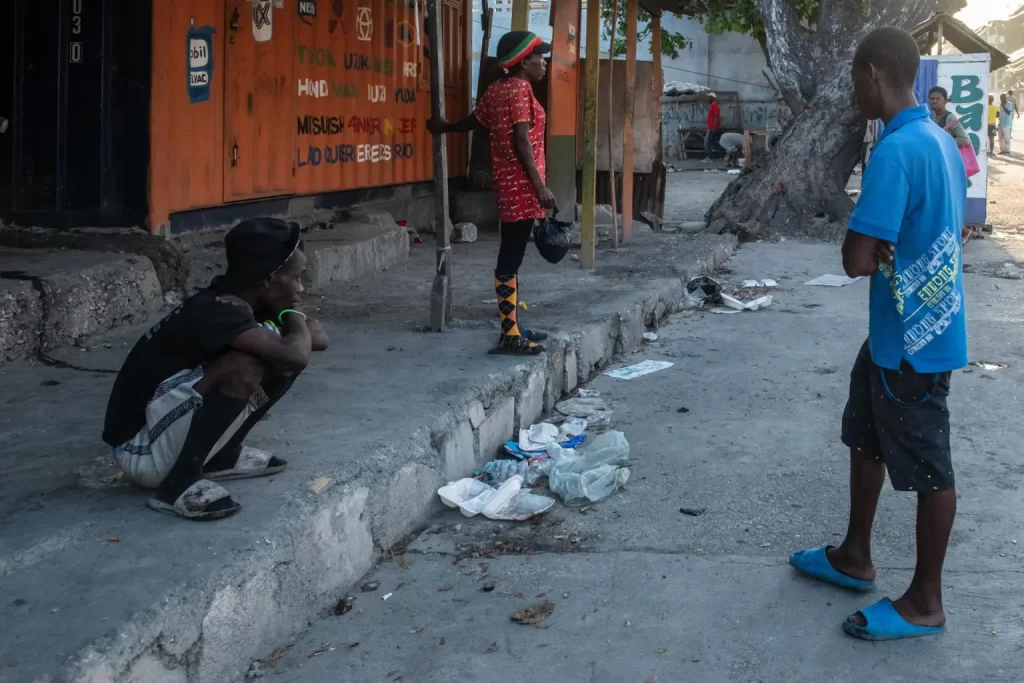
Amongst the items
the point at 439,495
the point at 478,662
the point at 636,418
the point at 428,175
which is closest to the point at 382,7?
the point at 428,175

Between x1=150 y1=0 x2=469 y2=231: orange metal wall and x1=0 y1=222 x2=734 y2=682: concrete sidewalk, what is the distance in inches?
53.4

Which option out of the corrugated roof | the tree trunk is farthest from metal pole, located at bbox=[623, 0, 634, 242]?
the corrugated roof

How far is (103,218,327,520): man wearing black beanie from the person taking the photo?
307cm

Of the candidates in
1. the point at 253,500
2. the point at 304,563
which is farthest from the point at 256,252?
the point at 304,563

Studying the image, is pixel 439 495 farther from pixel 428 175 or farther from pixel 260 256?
pixel 428 175

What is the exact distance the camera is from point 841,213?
42.8 feet

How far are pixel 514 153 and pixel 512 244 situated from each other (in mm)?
449

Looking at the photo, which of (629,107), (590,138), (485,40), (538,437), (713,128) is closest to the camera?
(538,437)

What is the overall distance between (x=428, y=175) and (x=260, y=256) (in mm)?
7543

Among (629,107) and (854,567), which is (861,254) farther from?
(629,107)

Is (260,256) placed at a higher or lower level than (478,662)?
higher

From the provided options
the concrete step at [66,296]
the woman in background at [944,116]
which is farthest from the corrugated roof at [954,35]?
the concrete step at [66,296]

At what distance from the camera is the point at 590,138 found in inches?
335

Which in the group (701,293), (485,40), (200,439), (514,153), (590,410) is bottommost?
(590,410)
